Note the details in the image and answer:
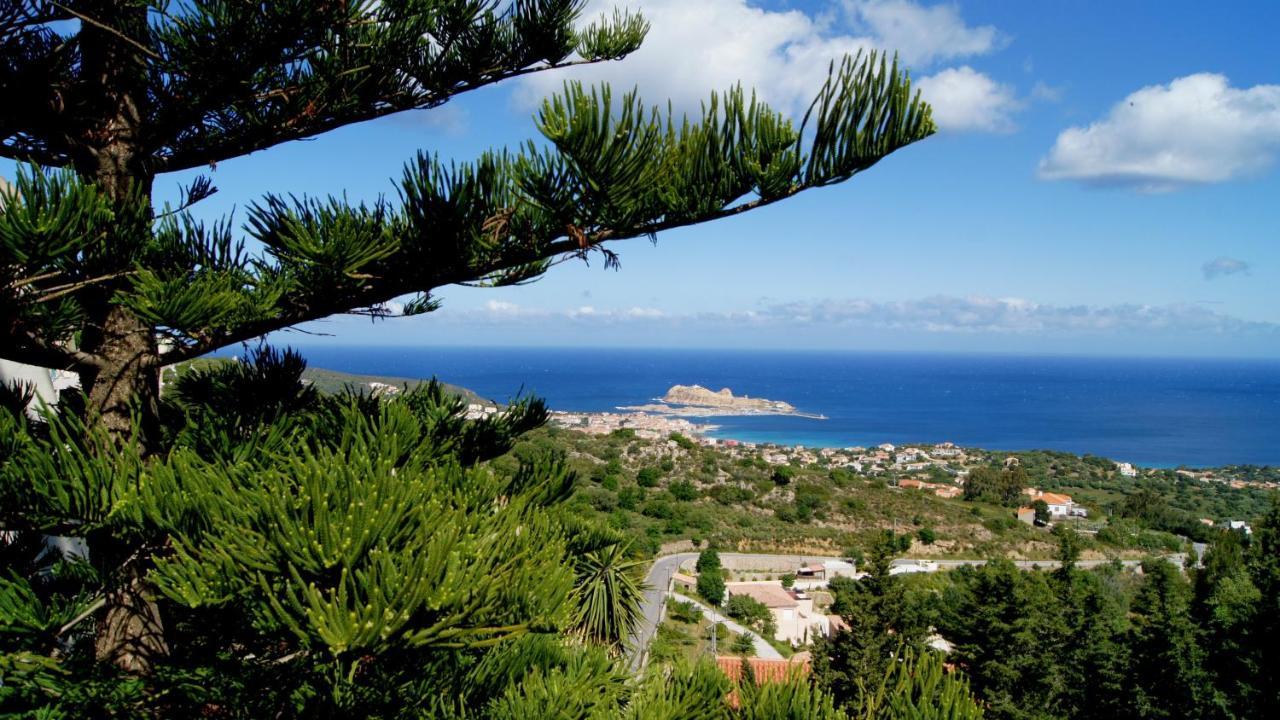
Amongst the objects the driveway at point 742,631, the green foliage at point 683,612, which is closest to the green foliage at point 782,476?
the driveway at point 742,631

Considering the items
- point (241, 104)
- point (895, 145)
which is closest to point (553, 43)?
point (241, 104)

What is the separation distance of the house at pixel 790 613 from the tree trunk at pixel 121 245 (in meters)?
15.7

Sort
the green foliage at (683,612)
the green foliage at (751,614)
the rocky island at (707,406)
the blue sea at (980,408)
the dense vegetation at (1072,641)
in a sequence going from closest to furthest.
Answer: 1. the dense vegetation at (1072,641)
2. the green foliage at (683,612)
3. the green foliage at (751,614)
4. the blue sea at (980,408)
5. the rocky island at (707,406)

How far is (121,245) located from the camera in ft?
5.32

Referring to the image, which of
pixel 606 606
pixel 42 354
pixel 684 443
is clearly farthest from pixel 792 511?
pixel 42 354

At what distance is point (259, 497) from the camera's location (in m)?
1.12

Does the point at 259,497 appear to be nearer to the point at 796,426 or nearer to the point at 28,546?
the point at 28,546

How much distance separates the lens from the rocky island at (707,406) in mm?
84250

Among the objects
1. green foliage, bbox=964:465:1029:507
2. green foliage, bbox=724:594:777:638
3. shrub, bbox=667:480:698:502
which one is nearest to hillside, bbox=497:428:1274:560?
shrub, bbox=667:480:698:502

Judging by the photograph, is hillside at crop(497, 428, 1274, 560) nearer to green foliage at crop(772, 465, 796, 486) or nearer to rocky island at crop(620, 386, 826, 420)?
green foliage at crop(772, 465, 796, 486)

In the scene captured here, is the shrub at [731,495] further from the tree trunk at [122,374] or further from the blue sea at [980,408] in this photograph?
the tree trunk at [122,374]

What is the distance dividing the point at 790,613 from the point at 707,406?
73441 millimetres

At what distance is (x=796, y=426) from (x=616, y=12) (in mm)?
76546

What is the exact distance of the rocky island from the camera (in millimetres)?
84250
